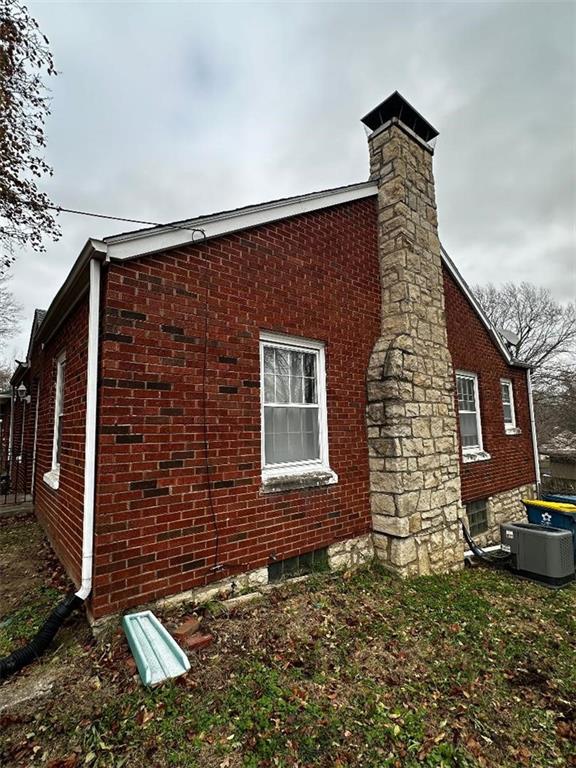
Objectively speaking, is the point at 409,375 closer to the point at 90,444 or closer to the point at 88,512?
the point at 90,444

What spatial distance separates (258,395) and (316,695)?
9.07 feet

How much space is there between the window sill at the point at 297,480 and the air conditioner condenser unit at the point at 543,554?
3.26 metres

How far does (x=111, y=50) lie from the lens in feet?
18.5

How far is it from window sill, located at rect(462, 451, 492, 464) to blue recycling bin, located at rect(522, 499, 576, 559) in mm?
1220

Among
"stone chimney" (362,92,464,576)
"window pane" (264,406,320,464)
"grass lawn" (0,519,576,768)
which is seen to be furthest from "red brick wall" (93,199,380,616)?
"grass lawn" (0,519,576,768)

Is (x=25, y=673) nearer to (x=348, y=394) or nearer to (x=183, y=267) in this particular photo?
(x=183, y=267)

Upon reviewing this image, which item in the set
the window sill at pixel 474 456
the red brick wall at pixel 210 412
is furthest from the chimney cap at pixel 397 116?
the window sill at pixel 474 456

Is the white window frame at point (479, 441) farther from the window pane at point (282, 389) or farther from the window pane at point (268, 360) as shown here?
the window pane at point (268, 360)

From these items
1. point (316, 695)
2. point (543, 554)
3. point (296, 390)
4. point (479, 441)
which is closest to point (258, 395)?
point (296, 390)

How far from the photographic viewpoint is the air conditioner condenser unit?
5.36 meters

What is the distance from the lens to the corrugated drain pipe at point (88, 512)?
10.1ft

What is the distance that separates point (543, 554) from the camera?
17.9 ft

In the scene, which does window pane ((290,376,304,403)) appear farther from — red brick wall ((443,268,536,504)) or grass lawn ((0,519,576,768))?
red brick wall ((443,268,536,504))

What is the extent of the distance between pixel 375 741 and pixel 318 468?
2849 millimetres
